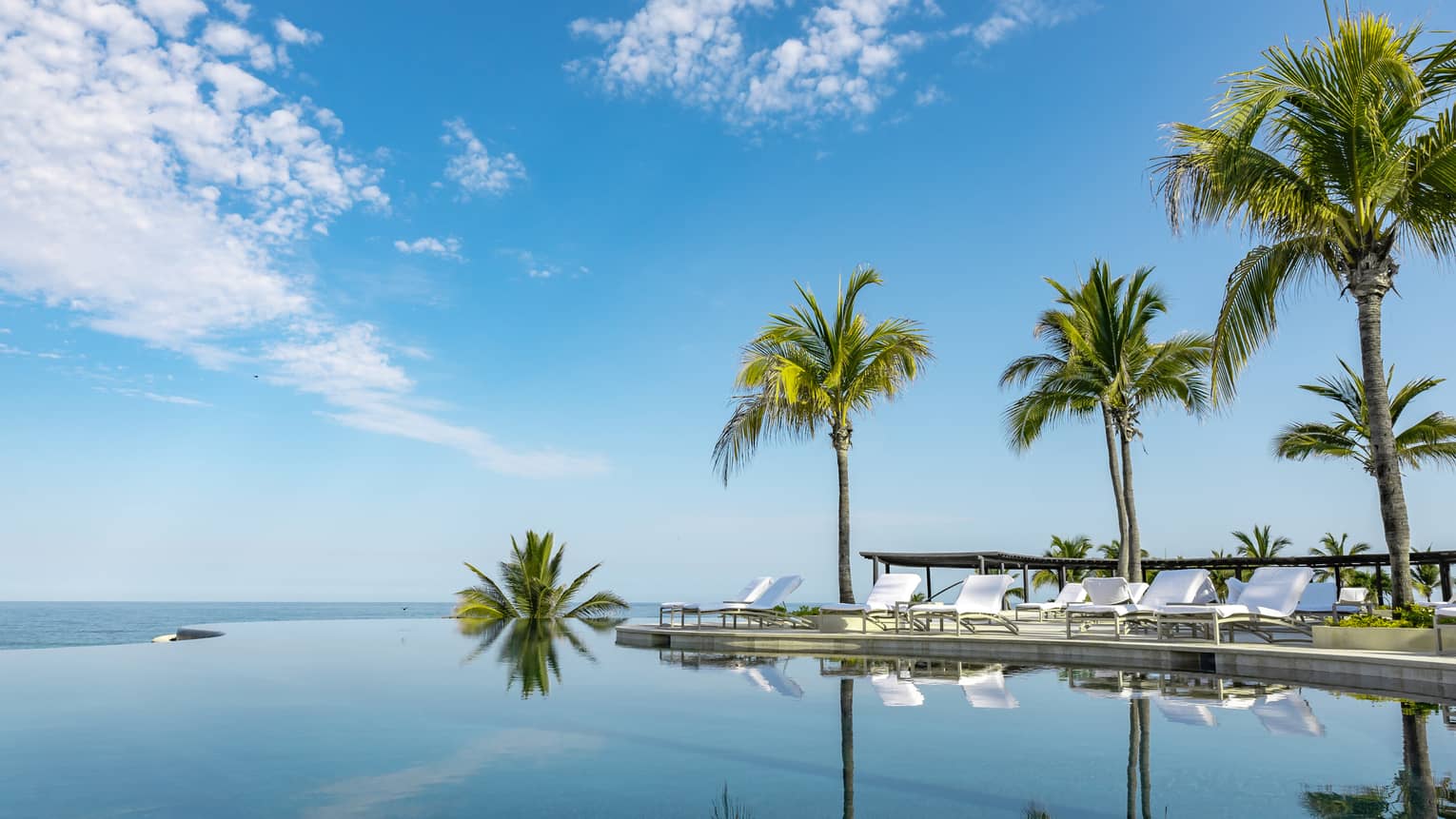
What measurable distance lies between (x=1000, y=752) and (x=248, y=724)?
5.04m

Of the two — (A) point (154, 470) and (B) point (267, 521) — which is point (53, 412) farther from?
(B) point (267, 521)

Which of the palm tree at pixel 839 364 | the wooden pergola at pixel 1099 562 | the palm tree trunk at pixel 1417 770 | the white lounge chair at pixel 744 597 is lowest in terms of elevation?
the palm tree trunk at pixel 1417 770

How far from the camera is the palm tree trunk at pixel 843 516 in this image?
47.6 feet

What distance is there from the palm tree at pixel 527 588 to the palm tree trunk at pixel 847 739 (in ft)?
49.8

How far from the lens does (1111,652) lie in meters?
10.1

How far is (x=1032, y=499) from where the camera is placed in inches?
1104

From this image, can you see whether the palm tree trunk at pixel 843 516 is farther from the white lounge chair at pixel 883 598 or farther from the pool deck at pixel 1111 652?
the white lounge chair at pixel 883 598

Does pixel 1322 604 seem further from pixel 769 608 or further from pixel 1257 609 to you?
pixel 769 608

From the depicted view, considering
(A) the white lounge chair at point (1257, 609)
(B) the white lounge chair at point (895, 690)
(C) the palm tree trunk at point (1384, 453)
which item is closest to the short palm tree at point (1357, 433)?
(A) the white lounge chair at point (1257, 609)

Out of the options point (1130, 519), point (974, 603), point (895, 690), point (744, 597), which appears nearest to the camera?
point (895, 690)

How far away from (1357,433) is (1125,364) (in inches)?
300

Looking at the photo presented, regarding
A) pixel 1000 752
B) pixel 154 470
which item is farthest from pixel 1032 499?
pixel 154 470

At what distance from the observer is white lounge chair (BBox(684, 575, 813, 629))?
535 inches

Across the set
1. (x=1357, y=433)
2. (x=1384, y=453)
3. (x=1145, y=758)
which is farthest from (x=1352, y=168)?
(x=1357, y=433)
